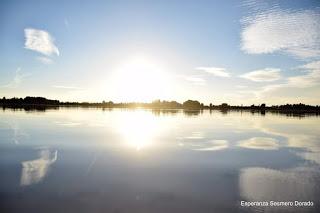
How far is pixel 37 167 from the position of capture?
1642 cm

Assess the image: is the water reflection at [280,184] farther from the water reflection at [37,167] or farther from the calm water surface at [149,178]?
the water reflection at [37,167]

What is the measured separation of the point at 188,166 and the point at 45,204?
31.6ft

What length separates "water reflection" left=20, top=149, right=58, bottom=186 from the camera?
45.5 ft

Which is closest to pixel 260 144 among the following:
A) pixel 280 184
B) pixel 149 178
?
pixel 280 184

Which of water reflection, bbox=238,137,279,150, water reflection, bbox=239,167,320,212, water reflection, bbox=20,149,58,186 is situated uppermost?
water reflection, bbox=20,149,58,186

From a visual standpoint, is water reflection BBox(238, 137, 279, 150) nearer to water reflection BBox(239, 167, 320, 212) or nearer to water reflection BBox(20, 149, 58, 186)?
water reflection BBox(239, 167, 320, 212)

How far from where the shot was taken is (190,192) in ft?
41.7

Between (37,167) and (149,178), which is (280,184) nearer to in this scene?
(149,178)

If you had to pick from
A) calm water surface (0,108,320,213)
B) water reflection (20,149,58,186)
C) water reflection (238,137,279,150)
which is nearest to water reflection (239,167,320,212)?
calm water surface (0,108,320,213)

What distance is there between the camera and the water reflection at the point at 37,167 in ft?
45.5

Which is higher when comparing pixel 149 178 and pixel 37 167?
pixel 37 167

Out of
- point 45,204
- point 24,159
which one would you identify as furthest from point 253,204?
point 24,159

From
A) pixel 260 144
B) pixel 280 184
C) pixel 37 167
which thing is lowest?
pixel 280 184

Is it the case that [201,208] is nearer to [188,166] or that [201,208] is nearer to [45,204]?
[45,204]
